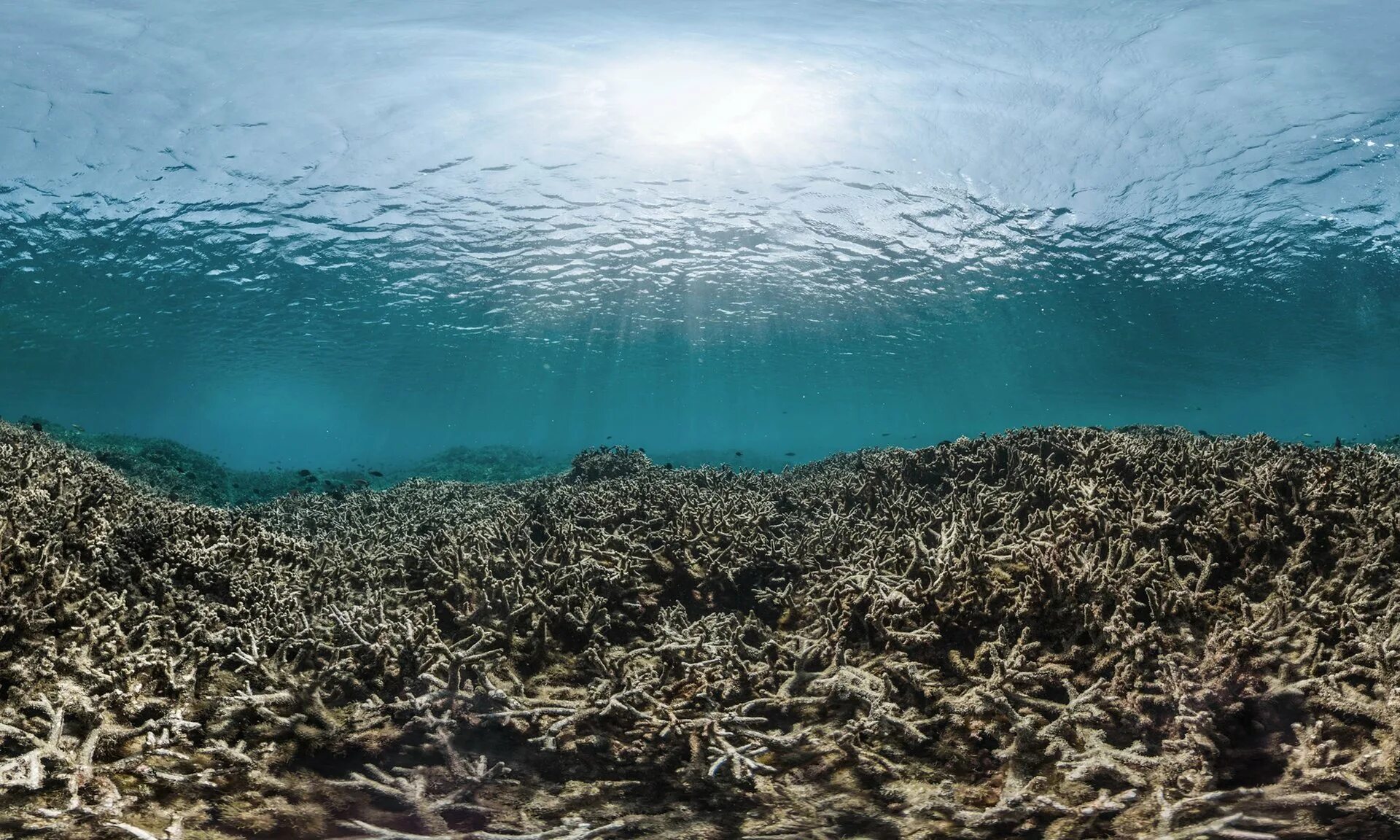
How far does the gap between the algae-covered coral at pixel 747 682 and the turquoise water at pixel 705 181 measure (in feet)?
39.6

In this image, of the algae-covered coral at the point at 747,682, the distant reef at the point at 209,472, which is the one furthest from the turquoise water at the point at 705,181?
the algae-covered coral at the point at 747,682

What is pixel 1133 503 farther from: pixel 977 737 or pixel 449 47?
pixel 449 47

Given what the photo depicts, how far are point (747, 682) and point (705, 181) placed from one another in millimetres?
20290

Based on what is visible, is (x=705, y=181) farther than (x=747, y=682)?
Yes

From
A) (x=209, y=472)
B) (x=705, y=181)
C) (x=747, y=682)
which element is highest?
(x=705, y=181)

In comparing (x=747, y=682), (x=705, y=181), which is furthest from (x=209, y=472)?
(x=747, y=682)

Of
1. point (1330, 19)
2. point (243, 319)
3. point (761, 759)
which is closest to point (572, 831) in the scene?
point (761, 759)

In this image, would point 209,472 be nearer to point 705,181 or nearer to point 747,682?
point 705,181

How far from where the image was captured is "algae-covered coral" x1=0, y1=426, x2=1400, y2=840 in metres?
3.18

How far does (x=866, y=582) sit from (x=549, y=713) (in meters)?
2.35

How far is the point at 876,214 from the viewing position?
24062mm

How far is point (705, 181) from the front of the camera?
72.1 ft

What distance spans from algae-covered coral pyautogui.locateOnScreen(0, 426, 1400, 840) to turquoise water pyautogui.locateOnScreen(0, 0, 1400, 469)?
1206 cm

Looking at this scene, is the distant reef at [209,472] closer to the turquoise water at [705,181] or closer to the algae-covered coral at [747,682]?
the algae-covered coral at [747,682]
